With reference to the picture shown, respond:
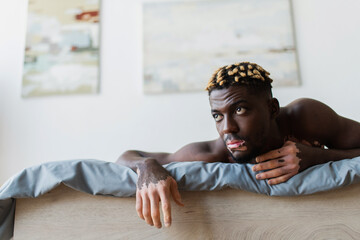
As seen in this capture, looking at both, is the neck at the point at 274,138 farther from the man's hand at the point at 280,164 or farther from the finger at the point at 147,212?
the finger at the point at 147,212

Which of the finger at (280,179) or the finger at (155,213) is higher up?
the finger at (280,179)

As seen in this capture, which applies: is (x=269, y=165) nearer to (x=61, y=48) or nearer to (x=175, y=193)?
(x=175, y=193)

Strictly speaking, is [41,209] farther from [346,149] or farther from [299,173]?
[346,149]

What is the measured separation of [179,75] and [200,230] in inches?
46.2

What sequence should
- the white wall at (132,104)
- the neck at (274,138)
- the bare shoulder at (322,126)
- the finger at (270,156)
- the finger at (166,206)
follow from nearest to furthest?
the finger at (166,206) < the finger at (270,156) < the neck at (274,138) < the bare shoulder at (322,126) < the white wall at (132,104)

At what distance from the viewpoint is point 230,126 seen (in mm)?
714

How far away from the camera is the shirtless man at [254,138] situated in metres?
0.60

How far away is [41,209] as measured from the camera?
625mm

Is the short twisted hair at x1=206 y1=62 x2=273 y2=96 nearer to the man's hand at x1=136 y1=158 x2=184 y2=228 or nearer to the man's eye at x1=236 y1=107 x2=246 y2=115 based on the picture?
the man's eye at x1=236 y1=107 x2=246 y2=115

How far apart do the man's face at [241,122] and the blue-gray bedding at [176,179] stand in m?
0.08

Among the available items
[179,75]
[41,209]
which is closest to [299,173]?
[41,209]

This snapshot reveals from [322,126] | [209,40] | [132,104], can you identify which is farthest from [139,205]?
[209,40]

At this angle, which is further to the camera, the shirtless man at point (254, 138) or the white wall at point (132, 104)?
the white wall at point (132, 104)

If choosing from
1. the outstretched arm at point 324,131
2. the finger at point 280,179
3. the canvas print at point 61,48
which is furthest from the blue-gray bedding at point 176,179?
the canvas print at point 61,48
